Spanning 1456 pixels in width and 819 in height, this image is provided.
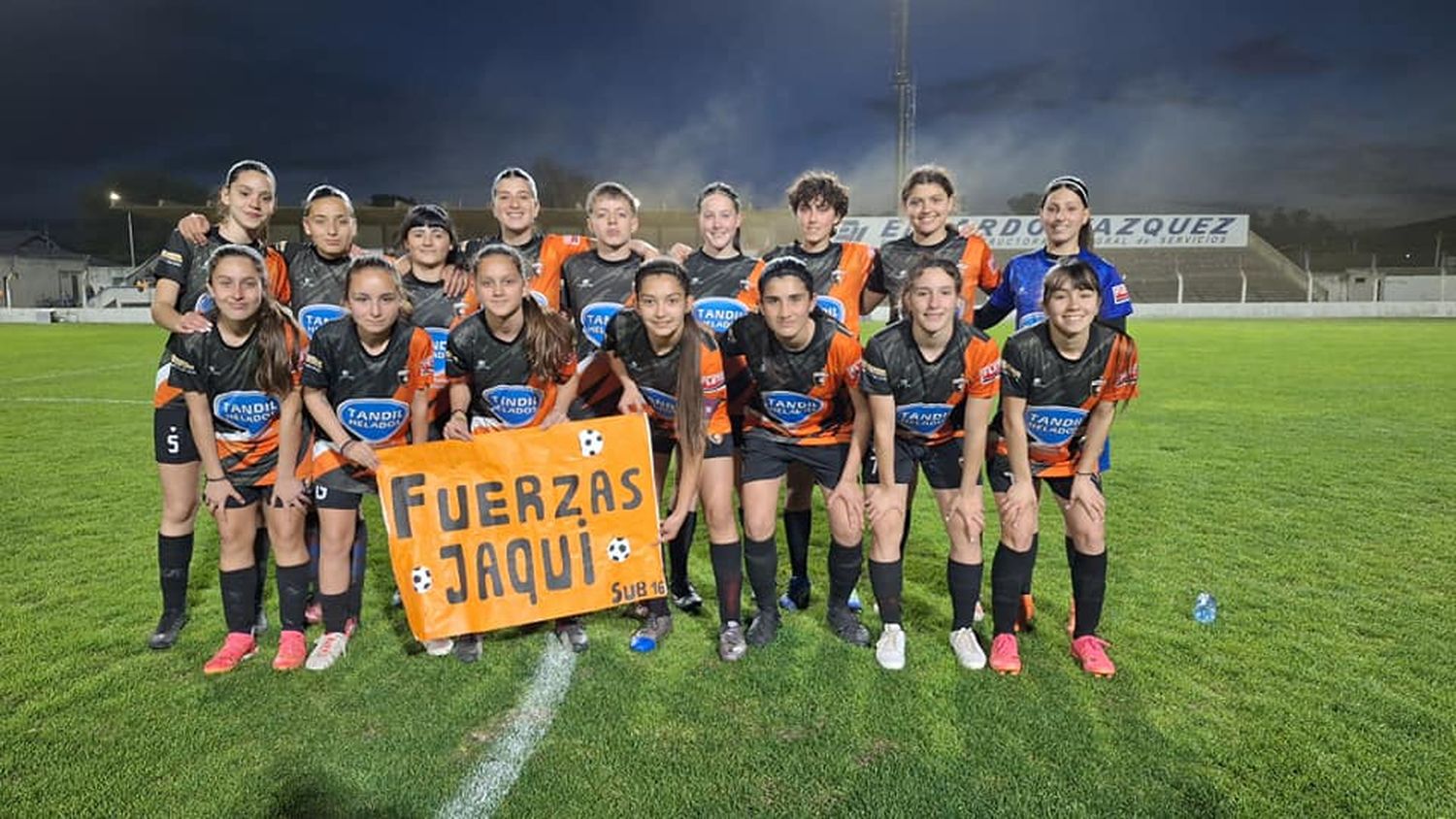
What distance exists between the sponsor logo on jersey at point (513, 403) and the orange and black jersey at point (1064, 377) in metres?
2.00

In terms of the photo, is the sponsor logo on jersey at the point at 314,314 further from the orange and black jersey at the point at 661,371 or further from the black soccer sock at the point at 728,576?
the black soccer sock at the point at 728,576

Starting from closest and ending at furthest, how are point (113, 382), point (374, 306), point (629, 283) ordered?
1. point (374, 306)
2. point (629, 283)
3. point (113, 382)

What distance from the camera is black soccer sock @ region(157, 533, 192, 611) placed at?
12.2 feet

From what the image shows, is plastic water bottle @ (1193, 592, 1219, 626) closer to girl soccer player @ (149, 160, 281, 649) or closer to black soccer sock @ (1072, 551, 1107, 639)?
black soccer sock @ (1072, 551, 1107, 639)

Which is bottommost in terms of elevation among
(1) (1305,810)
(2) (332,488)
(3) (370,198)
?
(1) (1305,810)

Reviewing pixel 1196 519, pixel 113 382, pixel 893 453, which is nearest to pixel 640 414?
pixel 893 453

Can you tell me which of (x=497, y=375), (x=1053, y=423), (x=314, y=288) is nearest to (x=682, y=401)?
(x=497, y=375)

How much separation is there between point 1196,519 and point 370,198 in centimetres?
5167

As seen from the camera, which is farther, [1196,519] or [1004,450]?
[1196,519]

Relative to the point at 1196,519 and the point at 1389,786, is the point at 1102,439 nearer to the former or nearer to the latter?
the point at 1389,786

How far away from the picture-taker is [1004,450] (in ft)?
11.7

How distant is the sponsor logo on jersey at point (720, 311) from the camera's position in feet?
13.2

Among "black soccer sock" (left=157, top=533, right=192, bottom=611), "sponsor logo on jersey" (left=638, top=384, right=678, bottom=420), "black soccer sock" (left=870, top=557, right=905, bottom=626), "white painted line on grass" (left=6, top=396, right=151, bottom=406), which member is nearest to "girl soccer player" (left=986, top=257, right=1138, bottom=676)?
"black soccer sock" (left=870, top=557, right=905, bottom=626)

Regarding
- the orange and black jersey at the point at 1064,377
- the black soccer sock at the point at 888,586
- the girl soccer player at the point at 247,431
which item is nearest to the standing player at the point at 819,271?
the black soccer sock at the point at 888,586
